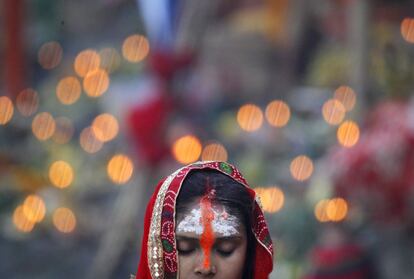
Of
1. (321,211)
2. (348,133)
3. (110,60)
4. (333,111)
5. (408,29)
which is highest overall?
(110,60)

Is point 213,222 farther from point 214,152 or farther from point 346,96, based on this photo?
point 214,152

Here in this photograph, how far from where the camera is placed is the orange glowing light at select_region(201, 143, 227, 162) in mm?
13778

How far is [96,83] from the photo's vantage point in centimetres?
1642

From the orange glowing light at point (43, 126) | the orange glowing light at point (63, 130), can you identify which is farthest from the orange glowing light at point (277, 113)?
the orange glowing light at point (43, 126)

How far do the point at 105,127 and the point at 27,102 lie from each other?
2.58ft

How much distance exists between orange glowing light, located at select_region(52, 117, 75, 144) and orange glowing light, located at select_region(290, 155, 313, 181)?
2.92 meters

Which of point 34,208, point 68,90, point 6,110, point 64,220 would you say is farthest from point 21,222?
point 68,90

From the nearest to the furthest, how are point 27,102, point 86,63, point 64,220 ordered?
point 64,220 < point 27,102 < point 86,63

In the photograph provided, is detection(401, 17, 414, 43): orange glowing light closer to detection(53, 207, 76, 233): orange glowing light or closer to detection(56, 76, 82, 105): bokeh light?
detection(53, 207, 76, 233): orange glowing light

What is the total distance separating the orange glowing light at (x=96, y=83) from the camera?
643 inches

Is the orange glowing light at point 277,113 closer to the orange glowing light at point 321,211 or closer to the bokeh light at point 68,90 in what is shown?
the orange glowing light at point 321,211

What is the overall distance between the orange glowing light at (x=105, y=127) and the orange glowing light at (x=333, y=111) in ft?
7.21

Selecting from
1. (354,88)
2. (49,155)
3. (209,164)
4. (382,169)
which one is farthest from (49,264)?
(209,164)

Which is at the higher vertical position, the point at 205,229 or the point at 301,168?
the point at 301,168
